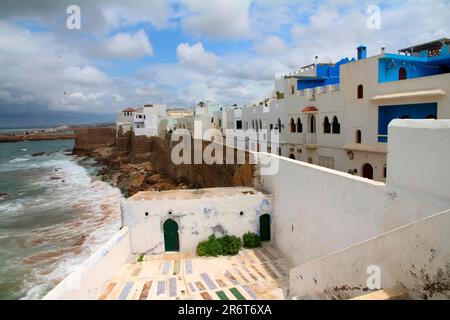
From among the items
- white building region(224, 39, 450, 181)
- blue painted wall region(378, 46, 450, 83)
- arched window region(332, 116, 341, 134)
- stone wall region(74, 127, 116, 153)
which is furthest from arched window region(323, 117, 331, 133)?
stone wall region(74, 127, 116, 153)

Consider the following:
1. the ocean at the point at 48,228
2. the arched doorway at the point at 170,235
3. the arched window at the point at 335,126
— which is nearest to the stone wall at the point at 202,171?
the arched doorway at the point at 170,235

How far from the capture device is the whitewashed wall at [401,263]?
393 centimetres

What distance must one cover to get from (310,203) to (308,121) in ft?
31.4

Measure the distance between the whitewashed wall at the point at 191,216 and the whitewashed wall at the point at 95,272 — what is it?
1.87 feet

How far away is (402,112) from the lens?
1291 centimetres

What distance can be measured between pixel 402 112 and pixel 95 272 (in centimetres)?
1225

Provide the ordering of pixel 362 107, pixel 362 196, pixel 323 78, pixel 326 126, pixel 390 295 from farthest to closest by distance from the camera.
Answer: pixel 323 78
pixel 326 126
pixel 362 107
pixel 362 196
pixel 390 295

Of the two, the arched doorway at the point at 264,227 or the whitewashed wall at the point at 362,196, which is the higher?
the whitewashed wall at the point at 362,196

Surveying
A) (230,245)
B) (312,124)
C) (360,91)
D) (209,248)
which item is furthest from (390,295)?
(312,124)

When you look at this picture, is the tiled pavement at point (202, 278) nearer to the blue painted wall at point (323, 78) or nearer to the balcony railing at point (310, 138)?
the balcony railing at point (310, 138)

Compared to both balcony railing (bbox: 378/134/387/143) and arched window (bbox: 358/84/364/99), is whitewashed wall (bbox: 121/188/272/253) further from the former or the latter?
arched window (bbox: 358/84/364/99)

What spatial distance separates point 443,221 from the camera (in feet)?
12.8

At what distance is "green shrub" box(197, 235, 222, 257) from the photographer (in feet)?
38.8

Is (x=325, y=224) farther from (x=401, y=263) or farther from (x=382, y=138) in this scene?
(x=382, y=138)
